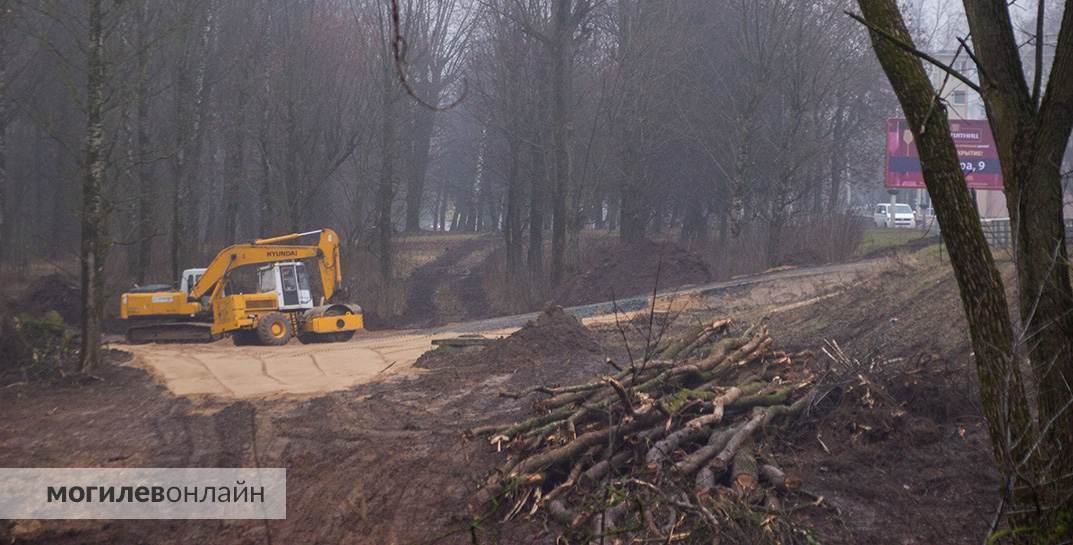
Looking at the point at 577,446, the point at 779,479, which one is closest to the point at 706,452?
the point at 779,479

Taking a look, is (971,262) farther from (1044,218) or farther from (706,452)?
(706,452)

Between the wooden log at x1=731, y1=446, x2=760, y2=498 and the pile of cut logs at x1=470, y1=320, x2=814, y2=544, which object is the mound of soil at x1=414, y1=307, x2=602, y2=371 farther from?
the wooden log at x1=731, y1=446, x2=760, y2=498

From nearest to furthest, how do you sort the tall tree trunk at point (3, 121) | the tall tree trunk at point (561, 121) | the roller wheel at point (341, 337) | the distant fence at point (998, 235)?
1. the distant fence at point (998, 235)
2. the roller wheel at point (341, 337)
3. the tall tree trunk at point (3, 121)
4. the tall tree trunk at point (561, 121)

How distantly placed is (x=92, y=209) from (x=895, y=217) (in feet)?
150

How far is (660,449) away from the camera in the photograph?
26.9ft

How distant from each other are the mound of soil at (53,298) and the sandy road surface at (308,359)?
5246 millimetres

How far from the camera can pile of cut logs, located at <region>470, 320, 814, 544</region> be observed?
7176mm

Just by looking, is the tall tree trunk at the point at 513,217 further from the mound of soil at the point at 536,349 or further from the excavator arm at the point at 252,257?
the mound of soil at the point at 536,349

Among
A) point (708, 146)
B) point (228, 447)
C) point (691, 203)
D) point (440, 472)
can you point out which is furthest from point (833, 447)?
point (691, 203)

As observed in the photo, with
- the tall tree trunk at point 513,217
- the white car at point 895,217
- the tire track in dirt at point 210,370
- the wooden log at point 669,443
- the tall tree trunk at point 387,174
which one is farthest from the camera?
the white car at point 895,217

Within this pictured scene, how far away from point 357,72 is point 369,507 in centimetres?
2596

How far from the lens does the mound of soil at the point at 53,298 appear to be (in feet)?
82.8

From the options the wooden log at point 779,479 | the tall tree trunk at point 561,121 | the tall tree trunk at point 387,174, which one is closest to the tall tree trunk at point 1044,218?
the wooden log at point 779,479

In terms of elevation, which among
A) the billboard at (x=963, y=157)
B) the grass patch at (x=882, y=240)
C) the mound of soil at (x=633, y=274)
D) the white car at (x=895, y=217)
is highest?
the billboard at (x=963, y=157)
